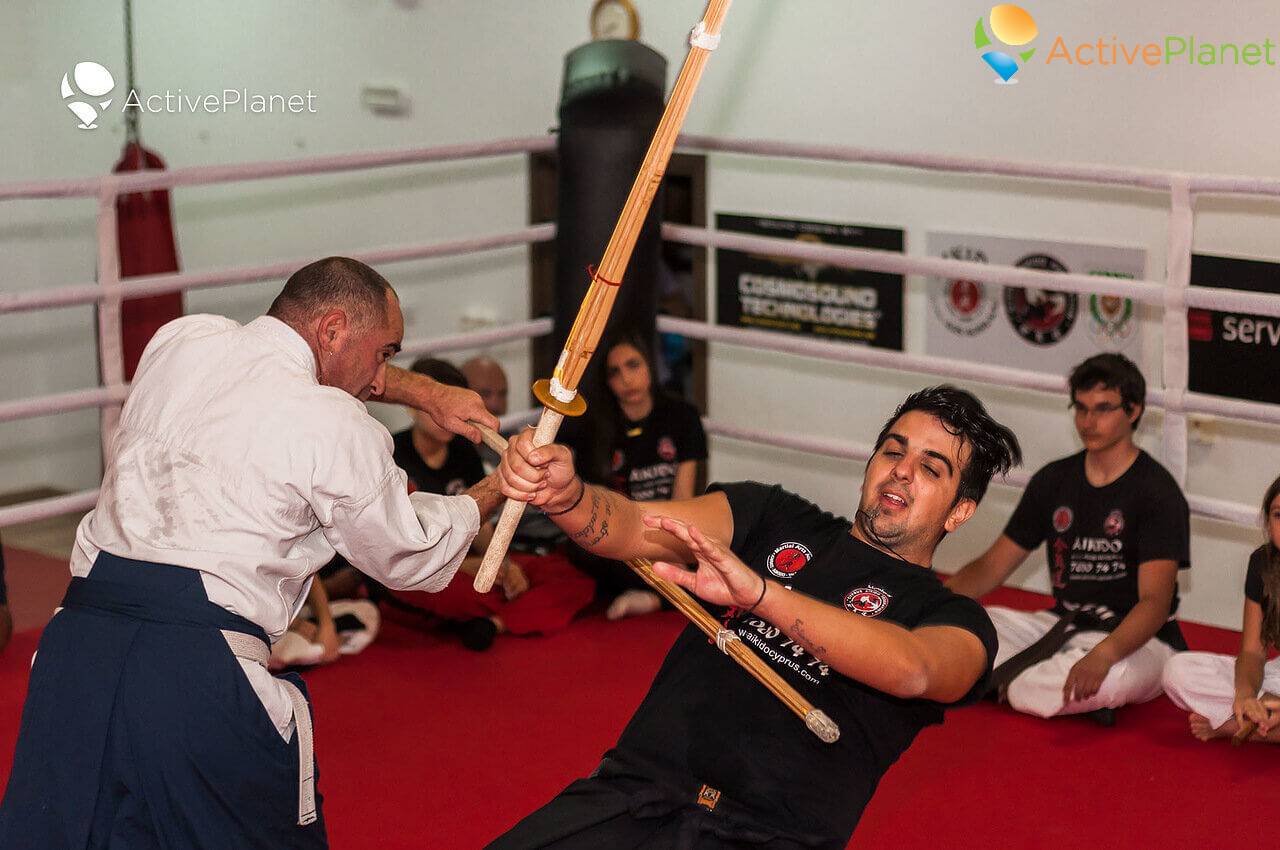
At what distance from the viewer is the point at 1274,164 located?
4113 millimetres

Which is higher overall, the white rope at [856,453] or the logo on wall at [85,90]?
the logo on wall at [85,90]

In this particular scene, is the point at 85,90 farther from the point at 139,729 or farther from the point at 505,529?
the point at 505,529

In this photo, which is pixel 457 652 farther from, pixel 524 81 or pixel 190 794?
pixel 524 81

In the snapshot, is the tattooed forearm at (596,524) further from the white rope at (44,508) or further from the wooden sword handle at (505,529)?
the white rope at (44,508)

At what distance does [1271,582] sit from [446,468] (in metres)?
2.23

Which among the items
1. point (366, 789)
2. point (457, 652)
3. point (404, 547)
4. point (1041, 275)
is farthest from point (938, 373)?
point (404, 547)

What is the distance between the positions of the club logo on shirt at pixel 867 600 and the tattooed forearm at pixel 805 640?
30 cm

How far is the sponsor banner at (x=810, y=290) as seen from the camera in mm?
4934

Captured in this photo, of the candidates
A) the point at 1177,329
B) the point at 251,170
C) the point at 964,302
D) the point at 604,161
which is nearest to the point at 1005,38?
the point at 964,302

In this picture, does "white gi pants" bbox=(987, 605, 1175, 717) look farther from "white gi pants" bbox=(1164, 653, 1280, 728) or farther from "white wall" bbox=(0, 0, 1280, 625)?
"white wall" bbox=(0, 0, 1280, 625)

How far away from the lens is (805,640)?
1993 mm

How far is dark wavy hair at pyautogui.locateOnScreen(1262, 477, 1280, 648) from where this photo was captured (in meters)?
3.41

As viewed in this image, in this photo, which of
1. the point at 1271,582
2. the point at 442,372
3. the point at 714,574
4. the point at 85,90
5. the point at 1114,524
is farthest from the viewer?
the point at 85,90

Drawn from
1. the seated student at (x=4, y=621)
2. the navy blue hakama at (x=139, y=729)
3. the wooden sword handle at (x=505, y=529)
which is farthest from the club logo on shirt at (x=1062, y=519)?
the seated student at (x=4, y=621)
